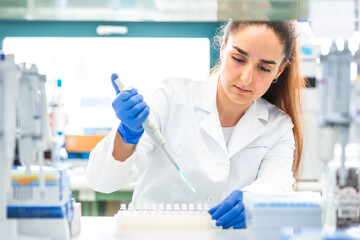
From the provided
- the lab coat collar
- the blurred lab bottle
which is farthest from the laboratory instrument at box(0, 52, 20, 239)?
the lab coat collar

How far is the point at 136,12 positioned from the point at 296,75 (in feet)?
3.51

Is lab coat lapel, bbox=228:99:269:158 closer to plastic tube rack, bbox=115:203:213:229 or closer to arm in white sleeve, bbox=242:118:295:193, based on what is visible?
arm in white sleeve, bbox=242:118:295:193

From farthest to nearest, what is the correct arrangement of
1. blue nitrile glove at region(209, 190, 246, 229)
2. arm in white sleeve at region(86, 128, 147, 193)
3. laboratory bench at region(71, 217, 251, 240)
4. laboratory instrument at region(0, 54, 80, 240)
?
arm in white sleeve at region(86, 128, 147, 193) < blue nitrile glove at region(209, 190, 246, 229) < laboratory bench at region(71, 217, 251, 240) < laboratory instrument at region(0, 54, 80, 240)

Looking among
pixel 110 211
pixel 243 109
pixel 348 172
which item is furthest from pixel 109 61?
pixel 348 172

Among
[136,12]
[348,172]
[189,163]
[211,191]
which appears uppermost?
[136,12]

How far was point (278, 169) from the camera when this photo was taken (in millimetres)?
1769

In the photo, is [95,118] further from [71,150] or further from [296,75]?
[296,75]

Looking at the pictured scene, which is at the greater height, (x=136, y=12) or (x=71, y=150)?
(x=136, y=12)

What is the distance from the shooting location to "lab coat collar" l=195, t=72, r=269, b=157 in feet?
6.04

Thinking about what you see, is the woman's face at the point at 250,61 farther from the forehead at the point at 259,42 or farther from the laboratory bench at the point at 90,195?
the laboratory bench at the point at 90,195

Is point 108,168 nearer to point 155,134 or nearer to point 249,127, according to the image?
point 155,134

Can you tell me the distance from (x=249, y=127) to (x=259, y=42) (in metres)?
0.46

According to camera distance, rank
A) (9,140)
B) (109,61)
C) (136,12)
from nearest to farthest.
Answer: (9,140) → (136,12) → (109,61)

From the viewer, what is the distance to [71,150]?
4004mm
